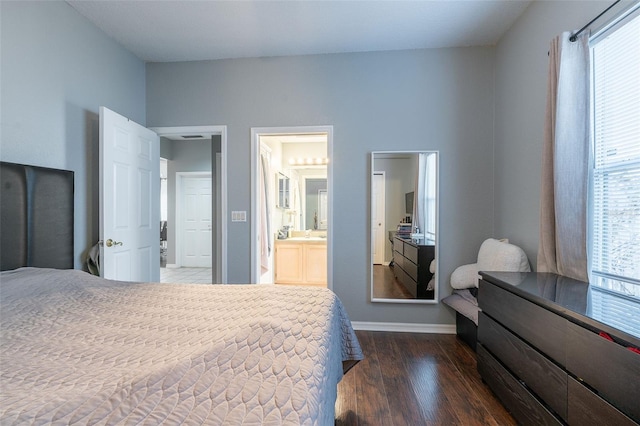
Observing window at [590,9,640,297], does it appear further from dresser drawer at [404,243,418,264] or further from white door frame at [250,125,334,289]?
white door frame at [250,125,334,289]

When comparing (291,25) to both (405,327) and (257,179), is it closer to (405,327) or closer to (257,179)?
(257,179)

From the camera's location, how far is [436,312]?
273 centimetres

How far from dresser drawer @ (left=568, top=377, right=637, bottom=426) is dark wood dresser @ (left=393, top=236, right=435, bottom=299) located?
158 centimetres

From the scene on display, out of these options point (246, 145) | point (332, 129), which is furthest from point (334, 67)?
point (246, 145)

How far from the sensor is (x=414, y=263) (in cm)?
274

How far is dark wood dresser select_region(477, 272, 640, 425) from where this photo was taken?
95cm

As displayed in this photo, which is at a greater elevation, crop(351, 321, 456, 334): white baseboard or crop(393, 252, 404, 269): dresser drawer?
crop(393, 252, 404, 269): dresser drawer

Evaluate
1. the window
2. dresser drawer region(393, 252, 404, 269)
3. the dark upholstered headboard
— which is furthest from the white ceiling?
dresser drawer region(393, 252, 404, 269)

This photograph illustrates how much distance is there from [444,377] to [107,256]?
279 cm

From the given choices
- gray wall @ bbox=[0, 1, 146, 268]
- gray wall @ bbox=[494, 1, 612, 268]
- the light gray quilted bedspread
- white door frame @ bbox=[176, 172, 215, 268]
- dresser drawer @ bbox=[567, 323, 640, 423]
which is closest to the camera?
the light gray quilted bedspread

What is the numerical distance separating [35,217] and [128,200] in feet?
2.63

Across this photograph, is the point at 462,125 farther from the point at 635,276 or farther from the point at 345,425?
the point at 345,425

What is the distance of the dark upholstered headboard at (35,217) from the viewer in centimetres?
157

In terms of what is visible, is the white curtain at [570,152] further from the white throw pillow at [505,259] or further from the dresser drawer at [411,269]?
the dresser drawer at [411,269]
